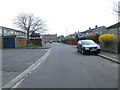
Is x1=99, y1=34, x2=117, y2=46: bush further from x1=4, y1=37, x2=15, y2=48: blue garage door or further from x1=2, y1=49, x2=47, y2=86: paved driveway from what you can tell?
x1=4, y1=37, x2=15, y2=48: blue garage door

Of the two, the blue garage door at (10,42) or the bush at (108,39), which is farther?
the blue garage door at (10,42)

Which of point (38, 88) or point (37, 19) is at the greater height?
point (37, 19)

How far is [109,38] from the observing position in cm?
1825

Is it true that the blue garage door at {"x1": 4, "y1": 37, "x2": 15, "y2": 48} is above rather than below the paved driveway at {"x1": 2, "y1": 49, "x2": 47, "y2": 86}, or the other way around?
above

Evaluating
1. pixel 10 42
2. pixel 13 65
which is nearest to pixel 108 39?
pixel 13 65

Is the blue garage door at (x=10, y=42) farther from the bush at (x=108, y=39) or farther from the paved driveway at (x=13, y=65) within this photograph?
the bush at (x=108, y=39)

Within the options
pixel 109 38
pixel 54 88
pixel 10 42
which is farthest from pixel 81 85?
pixel 10 42

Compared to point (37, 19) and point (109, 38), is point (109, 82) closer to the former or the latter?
point (109, 38)

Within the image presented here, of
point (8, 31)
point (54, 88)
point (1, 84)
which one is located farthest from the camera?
point (8, 31)

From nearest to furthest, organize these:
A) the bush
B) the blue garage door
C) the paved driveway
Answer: the paved driveway, the bush, the blue garage door

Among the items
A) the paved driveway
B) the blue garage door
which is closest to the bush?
the paved driveway

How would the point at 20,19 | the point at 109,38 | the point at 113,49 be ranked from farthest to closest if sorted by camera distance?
the point at 20,19 → the point at 109,38 → the point at 113,49

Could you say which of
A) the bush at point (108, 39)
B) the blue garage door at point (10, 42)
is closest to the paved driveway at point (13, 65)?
the bush at point (108, 39)

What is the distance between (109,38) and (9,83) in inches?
586
